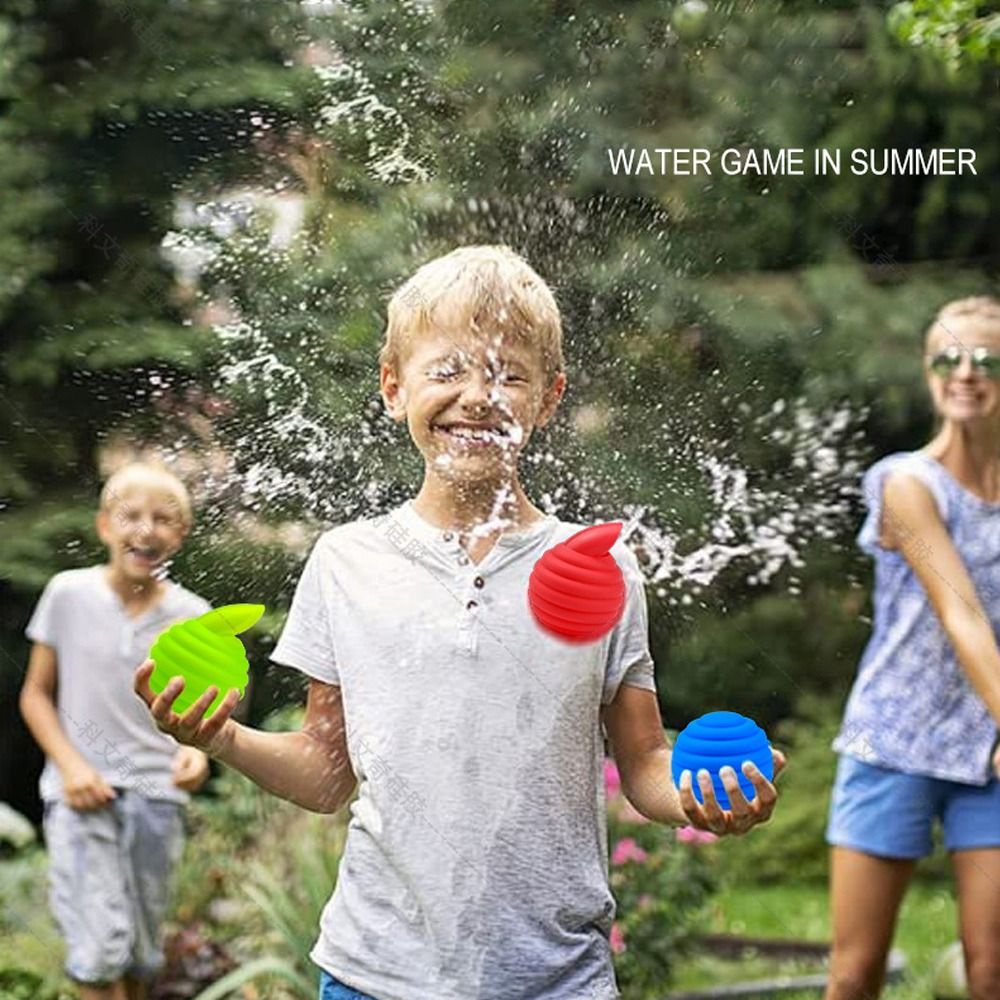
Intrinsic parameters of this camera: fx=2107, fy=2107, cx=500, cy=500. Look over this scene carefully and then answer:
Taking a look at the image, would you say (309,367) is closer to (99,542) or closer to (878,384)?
(99,542)

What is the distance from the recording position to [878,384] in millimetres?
4062

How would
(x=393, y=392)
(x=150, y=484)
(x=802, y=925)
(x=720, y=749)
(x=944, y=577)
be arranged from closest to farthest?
(x=720, y=749) < (x=393, y=392) < (x=944, y=577) < (x=150, y=484) < (x=802, y=925)

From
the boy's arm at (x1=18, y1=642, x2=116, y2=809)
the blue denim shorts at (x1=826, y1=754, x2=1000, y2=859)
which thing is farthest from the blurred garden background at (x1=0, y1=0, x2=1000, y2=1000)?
the blue denim shorts at (x1=826, y1=754, x2=1000, y2=859)

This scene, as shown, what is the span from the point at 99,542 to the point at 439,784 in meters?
2.02

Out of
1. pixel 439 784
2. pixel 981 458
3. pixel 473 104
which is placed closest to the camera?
pixel 439 784

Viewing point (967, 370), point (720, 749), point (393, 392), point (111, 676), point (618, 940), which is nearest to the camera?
point (720, 749)

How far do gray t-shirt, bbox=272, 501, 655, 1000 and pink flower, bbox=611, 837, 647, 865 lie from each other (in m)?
1.61

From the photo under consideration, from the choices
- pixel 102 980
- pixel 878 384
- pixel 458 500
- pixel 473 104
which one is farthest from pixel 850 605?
pixel 458 500

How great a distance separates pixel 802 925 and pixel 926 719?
1.58 meters

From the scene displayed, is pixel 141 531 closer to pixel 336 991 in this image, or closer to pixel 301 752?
pixel 301 752

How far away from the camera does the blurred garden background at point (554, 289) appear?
2.96 m

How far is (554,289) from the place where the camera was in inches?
119

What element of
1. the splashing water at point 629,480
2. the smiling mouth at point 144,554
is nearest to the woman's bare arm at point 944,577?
the splashing water at point 629,480

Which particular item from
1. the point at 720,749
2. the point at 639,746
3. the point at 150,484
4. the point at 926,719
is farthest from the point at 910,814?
the point at 150,484
